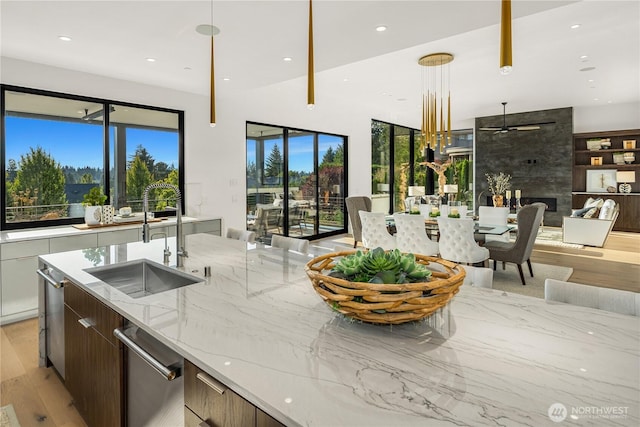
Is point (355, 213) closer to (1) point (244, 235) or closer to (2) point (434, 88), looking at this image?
(2) point (434, 88)

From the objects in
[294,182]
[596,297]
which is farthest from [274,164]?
[596,297]

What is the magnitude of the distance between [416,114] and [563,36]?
472cm

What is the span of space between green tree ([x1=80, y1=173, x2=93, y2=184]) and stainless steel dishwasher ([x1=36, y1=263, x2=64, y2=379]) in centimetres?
247

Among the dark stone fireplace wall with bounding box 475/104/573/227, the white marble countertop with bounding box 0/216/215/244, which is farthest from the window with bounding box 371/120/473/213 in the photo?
the white marble countertop with bounding box 0/216/215/244

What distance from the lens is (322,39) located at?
134 inches

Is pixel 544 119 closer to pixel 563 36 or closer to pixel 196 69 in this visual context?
pixel 563 36

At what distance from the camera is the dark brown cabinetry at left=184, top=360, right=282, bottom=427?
0.90 metres

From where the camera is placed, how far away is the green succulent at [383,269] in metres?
1.17

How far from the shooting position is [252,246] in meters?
2.69

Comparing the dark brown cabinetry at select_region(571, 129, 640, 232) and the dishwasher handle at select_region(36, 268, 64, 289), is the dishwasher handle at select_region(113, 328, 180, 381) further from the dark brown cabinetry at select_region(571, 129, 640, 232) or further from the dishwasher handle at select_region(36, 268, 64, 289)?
the dark brown cabinetry at select_region(571, 129, 640, 232)

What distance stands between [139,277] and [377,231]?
11.0 feet

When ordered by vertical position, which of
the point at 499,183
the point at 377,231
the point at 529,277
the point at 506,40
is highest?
the point at 506,40

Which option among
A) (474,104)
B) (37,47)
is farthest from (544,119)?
(37,47)

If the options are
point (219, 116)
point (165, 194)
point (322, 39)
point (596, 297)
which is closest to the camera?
point (596, 297)
